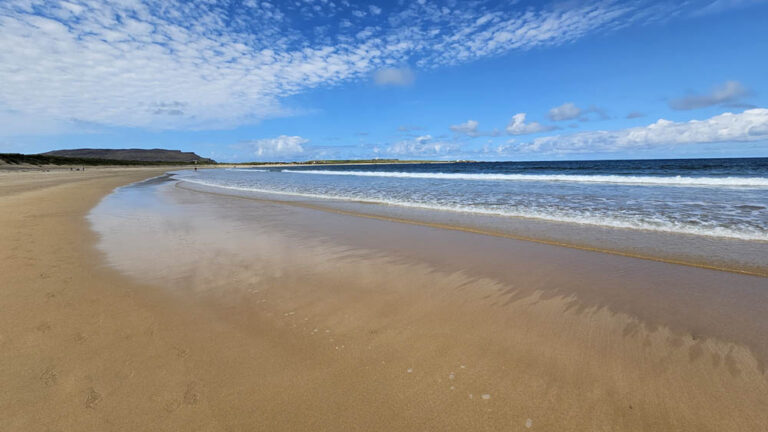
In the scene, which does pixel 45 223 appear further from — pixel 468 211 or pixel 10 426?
pixel 468 211

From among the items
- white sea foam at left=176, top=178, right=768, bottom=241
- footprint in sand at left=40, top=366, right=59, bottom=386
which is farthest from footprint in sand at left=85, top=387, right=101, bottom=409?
white sea foam at left=176, top=178, right=768, bottom=241

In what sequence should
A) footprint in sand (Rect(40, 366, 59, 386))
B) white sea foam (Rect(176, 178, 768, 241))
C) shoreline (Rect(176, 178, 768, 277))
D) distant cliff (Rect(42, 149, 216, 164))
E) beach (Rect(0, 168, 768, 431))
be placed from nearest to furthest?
beach (Rect(0, 168, 768, 431))
footprint in sand (Rect(40, 366, 59, 386))
shoreline (Rect(176, 178, 768, 277))
white sea foam (Rect(176, 178, 768, 241))
distant cliff (Rect(42, 149, 216, 164))

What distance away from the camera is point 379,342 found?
117 inches

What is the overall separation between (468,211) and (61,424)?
34.3 ft

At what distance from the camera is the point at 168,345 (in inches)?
114

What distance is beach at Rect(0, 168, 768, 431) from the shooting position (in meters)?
2.12

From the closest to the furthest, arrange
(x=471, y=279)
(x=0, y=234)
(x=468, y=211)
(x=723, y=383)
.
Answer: (x=723, y=383), (x=471, y=279), (x=0, y=234), (x=468, y=211)

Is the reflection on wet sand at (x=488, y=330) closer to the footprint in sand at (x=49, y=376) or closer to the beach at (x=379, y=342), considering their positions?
the beach at (x=379, y=342)

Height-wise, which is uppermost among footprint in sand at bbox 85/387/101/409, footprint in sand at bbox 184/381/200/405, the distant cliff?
the distant cliff

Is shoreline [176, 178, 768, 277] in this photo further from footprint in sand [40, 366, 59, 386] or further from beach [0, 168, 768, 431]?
footprint in sand [40, 366, 59, 386]

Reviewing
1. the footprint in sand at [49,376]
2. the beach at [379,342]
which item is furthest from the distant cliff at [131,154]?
the footprint in sand at [49,376]

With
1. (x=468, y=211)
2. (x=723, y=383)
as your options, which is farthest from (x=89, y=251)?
(x=468, y=211)

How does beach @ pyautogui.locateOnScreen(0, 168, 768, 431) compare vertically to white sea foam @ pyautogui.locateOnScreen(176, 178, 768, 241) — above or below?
below

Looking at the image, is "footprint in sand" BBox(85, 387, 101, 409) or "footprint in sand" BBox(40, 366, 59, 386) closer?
"footprint in sand" BBox(85, 387, 101, 409)
